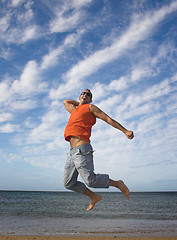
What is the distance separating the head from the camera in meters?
4.42

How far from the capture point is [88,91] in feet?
14.7

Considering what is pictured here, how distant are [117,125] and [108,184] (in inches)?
39.5

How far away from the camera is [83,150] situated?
3893 millimetres

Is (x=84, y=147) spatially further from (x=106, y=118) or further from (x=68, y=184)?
(x=68, y=184)

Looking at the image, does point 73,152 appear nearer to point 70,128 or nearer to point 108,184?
point 70,128

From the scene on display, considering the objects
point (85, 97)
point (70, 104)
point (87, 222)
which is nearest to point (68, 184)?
point (70, 104)

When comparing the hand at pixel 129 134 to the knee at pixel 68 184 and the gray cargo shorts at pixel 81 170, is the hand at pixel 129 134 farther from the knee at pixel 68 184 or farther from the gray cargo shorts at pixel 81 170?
the knee at pixel 68 184

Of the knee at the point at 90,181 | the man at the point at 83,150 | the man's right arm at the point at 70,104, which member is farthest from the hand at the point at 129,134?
the man's right arm at the point at 70,104

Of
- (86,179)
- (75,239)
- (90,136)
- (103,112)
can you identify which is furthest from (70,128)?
(75,239)

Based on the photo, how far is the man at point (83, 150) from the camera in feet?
12.5

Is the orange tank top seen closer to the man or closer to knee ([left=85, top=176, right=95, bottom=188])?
the man

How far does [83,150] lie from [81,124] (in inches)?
18.2

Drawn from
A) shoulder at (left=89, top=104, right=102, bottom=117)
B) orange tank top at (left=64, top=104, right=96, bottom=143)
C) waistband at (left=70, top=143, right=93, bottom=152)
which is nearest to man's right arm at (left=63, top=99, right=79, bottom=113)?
orange tank top at (left=64, top=104, right=96, bottom=143)

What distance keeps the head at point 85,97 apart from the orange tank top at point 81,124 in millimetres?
237
